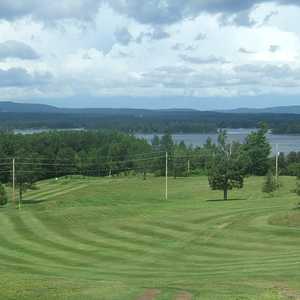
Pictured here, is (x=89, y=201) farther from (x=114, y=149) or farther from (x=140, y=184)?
(x=114, y=149)

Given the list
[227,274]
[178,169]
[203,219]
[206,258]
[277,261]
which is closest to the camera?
[227,274]

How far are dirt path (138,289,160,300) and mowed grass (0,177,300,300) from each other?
210 millimetres

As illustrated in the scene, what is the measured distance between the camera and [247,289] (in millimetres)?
23812

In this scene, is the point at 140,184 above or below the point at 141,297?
below

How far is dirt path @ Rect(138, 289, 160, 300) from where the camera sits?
21.4 meters

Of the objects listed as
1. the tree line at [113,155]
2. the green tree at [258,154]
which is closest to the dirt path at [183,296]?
the tree line at [113,155]

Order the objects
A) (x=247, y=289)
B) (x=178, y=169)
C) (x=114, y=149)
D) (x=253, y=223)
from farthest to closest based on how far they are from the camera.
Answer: (x=114, y=149) → (x=178, y=169) → (x=253, y=223) → (x=247, y=289)

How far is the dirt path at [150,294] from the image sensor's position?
70.3 ft

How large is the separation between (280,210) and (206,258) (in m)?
18.1

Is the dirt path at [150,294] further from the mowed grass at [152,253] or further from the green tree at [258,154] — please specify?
the green tree at [258,154]

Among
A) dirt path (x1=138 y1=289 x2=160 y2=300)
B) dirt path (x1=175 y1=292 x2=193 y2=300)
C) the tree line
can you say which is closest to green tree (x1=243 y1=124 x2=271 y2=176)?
the tree line

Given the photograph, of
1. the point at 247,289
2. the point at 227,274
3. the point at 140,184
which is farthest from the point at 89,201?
the point at 247,289

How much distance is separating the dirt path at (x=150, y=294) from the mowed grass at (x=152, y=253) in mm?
210

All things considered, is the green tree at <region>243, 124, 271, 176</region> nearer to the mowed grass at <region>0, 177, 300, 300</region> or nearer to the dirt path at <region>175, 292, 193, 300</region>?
the mowed grass at <region>0, 177, 300, 300</region>
